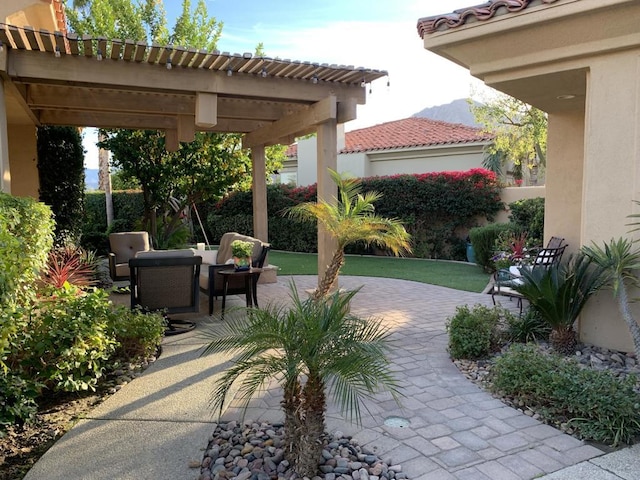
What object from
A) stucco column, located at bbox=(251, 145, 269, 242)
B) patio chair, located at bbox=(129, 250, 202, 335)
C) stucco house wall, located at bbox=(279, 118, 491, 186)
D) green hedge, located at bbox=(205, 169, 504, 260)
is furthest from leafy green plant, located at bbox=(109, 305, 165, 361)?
stucco house wall, located at bbox=(279, 118, 491, 186)

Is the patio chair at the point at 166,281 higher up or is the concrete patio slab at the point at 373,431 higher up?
the patio chair at the point at 166,281

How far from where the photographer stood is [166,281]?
20.5 ft

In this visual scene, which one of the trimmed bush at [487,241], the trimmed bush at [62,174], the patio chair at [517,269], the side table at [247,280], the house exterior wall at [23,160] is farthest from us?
the trimmed bush at [487,241]

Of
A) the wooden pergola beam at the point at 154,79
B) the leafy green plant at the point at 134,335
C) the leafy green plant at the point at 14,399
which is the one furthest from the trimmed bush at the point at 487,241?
the leafy green plant at the point at 14,399

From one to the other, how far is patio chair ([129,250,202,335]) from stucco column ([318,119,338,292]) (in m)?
2.38

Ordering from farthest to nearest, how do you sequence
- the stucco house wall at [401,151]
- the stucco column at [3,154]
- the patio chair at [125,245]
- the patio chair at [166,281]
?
the stucco house wall at [401,151]
the patio chair at [125,245]
the patio chair at [166,281]
the stucco column at [3,154]

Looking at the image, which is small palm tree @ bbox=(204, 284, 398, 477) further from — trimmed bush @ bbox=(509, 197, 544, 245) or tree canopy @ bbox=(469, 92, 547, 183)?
tree canopy @ bbox=(469, 92, 547, 183)

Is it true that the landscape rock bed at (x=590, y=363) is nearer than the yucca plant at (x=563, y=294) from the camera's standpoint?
Yes

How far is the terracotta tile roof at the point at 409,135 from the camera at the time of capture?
19806 mm

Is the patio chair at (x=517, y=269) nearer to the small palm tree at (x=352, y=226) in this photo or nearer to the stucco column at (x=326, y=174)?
the small palm tree at (x=352, y=226)

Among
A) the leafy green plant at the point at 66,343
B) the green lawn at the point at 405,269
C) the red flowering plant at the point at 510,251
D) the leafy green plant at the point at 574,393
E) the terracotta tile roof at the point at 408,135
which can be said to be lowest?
the green lawn at the point at 405,269

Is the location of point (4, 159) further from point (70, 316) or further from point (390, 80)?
point (390, 80)

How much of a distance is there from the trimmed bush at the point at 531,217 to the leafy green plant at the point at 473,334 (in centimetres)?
593

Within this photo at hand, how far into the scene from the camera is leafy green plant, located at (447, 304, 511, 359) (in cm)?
527
